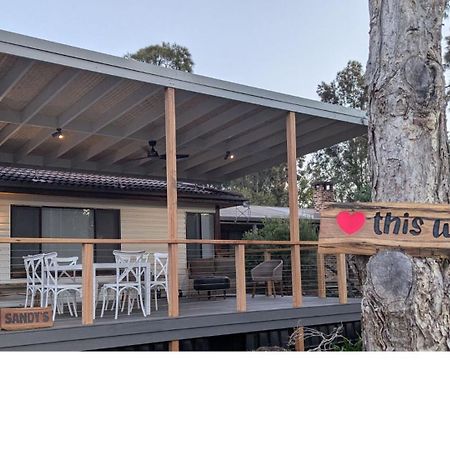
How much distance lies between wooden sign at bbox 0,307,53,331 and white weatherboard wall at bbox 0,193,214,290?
3.76 metres

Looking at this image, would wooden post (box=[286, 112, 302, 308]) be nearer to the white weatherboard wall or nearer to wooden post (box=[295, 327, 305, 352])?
wooden post (box=[295, 327, 305, 352])

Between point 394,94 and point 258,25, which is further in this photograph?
point 258,25

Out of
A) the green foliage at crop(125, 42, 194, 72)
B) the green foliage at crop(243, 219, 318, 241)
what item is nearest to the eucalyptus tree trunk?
the green foliage at crop(243, 219, 318, 241)

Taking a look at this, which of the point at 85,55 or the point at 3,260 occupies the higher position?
the point at 85,55

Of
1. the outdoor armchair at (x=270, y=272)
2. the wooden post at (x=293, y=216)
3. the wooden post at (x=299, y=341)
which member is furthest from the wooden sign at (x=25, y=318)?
the outdoor armchair at (x=270, y=272)

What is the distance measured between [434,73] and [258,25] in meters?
21.7

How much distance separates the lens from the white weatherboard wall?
29.8ft

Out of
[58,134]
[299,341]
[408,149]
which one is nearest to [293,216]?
[299,341]

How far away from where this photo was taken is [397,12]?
2.50 meters

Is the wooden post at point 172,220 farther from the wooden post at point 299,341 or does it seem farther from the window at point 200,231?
the window at point 200,231
